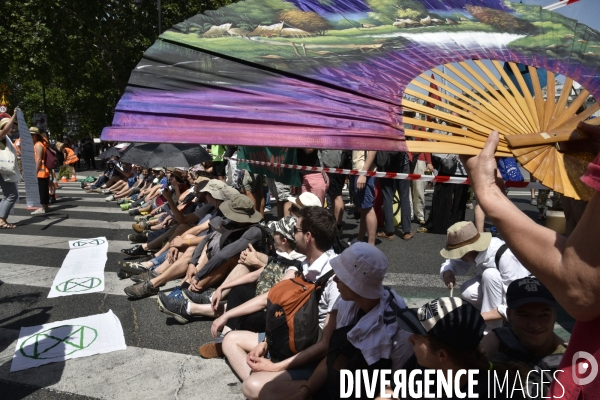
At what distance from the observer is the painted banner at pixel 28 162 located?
4.97 metres

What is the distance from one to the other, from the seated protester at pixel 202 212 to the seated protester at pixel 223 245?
37cm

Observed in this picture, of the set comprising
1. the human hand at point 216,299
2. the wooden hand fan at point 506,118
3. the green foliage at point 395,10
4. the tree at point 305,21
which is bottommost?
the human hand at point 216,299

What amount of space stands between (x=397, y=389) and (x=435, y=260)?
13.3ft

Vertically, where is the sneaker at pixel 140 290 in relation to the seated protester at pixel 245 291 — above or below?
below

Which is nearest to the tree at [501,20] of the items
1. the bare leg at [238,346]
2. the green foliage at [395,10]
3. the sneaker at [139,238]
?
the green foliage at [395,10]

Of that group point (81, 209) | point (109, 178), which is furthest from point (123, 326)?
point (109, 178)

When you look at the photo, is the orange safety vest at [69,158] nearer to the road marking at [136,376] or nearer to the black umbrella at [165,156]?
the black umbrella at [165,156]

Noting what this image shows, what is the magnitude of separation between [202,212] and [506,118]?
5131 millimetres

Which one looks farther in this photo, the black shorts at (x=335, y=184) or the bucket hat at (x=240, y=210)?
Answer: the black shorts at (x=335, y=184)

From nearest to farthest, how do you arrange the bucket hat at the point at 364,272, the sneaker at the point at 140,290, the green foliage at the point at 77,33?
1. the bucket hat at the point at 364,272
2. the sneaker at the point at 140,290
3. the green foliage at the point at 77,33

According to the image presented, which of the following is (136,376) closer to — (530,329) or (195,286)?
(195,286)

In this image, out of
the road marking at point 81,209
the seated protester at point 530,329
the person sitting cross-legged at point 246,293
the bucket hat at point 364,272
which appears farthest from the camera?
the road marking at point 81,209

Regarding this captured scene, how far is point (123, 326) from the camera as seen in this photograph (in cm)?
414

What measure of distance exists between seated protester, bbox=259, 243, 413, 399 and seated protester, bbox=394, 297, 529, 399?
0.29 metres
